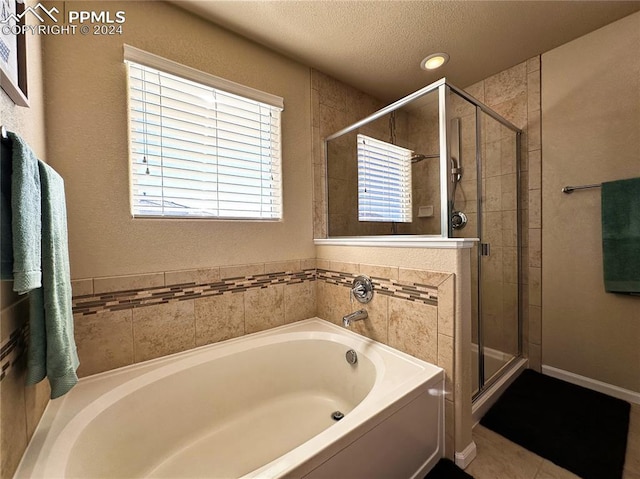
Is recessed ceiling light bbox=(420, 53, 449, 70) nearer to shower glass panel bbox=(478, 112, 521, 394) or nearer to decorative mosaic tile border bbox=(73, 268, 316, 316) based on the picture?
shower glass panel bbox=(478, 112, 521, 394)

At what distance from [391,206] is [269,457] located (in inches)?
64.1

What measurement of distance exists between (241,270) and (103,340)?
2.40ft

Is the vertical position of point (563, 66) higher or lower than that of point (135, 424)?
higher

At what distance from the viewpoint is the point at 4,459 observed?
66 cm

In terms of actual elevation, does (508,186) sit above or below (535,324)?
above

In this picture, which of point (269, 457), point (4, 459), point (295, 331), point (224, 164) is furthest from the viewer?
point (295, 331)

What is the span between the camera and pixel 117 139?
4.21 ft

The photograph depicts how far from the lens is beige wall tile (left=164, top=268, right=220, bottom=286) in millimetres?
1411

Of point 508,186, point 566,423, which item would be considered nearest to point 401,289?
point 566,423

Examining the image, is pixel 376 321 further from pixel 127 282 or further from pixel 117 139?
pixel 117 139

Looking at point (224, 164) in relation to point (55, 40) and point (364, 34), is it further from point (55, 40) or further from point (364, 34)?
point (364, 34)

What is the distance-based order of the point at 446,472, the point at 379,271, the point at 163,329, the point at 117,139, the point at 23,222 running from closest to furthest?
the point at 23,222 < the point at 446,472 < the point at 117,139 < the point at 163,329 < the point at 379,271

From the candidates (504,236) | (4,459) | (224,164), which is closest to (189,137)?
(224,164)

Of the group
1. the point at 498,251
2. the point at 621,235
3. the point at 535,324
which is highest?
the point at 621,235
